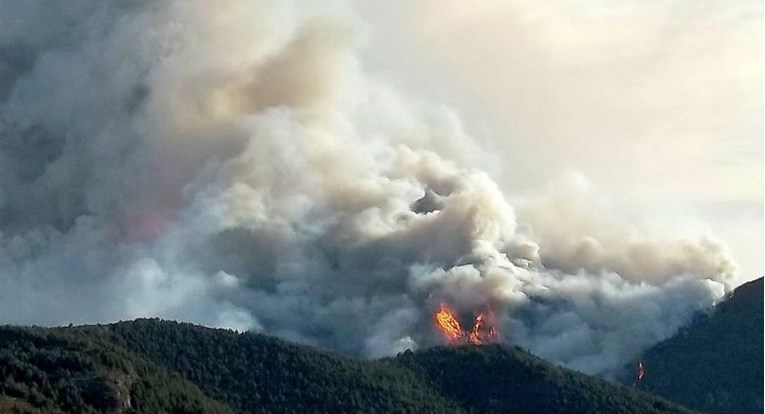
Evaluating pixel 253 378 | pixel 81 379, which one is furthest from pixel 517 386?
pixel 81 379

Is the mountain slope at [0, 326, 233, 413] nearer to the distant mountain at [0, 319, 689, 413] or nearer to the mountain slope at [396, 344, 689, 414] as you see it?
the distant mountain at [0, 319, 689, 413]

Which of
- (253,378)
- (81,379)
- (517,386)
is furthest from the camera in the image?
(517,386)

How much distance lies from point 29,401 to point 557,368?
87.2 meters

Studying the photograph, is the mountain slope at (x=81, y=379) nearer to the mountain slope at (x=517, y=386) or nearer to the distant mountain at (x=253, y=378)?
the distant mountain at (x=253, y=378)

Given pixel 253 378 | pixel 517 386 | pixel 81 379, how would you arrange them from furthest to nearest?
pixel 517 386, pixel 253 378, pixel 81 379

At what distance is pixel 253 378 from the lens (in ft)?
556

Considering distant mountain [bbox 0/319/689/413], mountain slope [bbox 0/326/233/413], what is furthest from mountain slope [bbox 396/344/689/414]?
mountain slope [bbox 0/326/233/413]

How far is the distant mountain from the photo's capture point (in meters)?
136


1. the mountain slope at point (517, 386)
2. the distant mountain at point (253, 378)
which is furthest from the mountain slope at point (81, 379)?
the mountain slope at point (517, 386)

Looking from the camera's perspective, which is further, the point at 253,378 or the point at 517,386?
the point at 517,386

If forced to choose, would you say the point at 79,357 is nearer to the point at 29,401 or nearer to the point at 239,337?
the point at 29,401

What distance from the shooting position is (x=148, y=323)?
6964 inches

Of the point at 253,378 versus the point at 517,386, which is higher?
the point at 517,386

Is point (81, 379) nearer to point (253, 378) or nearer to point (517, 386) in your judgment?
point (253, 378)
